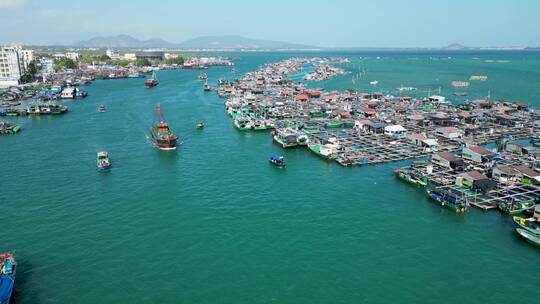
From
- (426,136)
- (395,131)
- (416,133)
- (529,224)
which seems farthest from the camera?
(395,131)

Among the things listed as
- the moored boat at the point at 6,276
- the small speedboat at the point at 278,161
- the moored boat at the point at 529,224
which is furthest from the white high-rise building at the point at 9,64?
the moored boat at the point at 529,224

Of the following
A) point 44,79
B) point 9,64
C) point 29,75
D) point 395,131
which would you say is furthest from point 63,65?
point 395,131

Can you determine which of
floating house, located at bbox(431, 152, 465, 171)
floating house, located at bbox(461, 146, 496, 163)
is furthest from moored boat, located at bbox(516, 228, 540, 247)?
floating house, located at bbox(461, 146, 496, 163)

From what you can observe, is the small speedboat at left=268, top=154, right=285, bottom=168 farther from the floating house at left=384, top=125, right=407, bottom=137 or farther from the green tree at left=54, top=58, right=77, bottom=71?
the green tree at left=54, top=58, right=77, bottom=71

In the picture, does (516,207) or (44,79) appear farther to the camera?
(44,79)

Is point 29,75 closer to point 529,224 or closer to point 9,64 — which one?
point 9,64

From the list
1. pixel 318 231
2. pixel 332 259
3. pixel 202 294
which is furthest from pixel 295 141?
pixel 202 294
